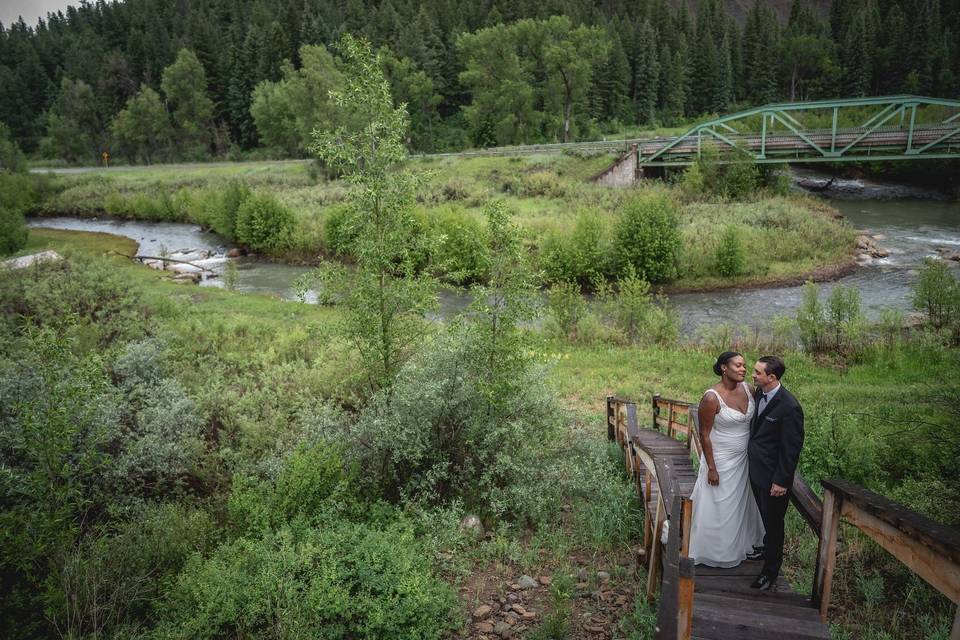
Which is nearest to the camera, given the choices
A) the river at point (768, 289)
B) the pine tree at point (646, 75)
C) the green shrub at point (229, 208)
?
the river at point (768, 289)

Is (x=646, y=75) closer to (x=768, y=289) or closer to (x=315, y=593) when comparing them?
(x=768, y=289)

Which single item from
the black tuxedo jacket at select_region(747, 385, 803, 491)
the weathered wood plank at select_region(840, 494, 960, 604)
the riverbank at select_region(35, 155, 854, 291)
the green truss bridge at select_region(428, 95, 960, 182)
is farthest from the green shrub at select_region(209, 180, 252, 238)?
the weathered wood plank at select_region(840, 494, 960, 604)

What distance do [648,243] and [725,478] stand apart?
23.0 meters

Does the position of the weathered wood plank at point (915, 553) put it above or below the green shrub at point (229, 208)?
below

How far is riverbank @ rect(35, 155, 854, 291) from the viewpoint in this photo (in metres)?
28.3

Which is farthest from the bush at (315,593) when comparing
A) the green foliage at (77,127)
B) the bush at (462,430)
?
the green foliage at (77,127)

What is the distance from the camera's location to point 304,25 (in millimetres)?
82250

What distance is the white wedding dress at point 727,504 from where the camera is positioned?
5.60m

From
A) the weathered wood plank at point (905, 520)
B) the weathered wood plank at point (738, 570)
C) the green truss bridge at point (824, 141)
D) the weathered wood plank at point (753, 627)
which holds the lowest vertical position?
the weathered wood plank at point (738, 570)

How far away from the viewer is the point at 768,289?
26828 millimetres

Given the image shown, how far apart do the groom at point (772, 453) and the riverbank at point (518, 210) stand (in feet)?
16.1

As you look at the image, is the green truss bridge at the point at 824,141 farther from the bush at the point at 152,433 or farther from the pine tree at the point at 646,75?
the bush at the point at 152,433

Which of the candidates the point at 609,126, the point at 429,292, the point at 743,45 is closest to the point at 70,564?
the point at 429,292

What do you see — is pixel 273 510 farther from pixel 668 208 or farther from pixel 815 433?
pixel 668 208
